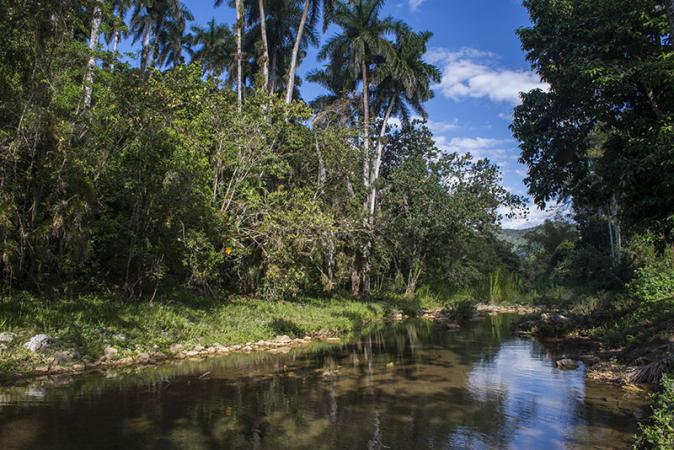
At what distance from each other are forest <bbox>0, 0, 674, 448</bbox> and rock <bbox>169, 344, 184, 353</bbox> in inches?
23.8

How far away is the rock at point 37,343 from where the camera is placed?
31.8 ft

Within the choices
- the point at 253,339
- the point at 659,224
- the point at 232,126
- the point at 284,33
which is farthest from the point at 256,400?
the point at 284,33

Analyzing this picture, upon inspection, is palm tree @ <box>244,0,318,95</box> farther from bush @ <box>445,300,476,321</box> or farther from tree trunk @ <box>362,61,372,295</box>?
bush @ <box>445,300,476,321</box>

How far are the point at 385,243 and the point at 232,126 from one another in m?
12.3

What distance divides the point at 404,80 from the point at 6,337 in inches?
1013

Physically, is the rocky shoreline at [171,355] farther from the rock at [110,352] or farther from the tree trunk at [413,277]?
the tree trunk at [413,277]

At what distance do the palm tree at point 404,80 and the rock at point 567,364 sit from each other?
17.6 metres

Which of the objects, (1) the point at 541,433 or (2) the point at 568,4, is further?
(2) the point at 568,4

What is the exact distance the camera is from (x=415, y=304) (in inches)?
1041

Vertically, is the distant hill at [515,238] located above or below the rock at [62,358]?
above

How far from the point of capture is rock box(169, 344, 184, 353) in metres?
11.9

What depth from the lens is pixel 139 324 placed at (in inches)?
485

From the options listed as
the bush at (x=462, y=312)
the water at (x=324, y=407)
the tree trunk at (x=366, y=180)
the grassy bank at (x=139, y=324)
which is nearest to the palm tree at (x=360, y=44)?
the tree trunk at (x=366, y=180)

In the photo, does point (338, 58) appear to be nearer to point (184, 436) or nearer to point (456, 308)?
point (456, 308)
